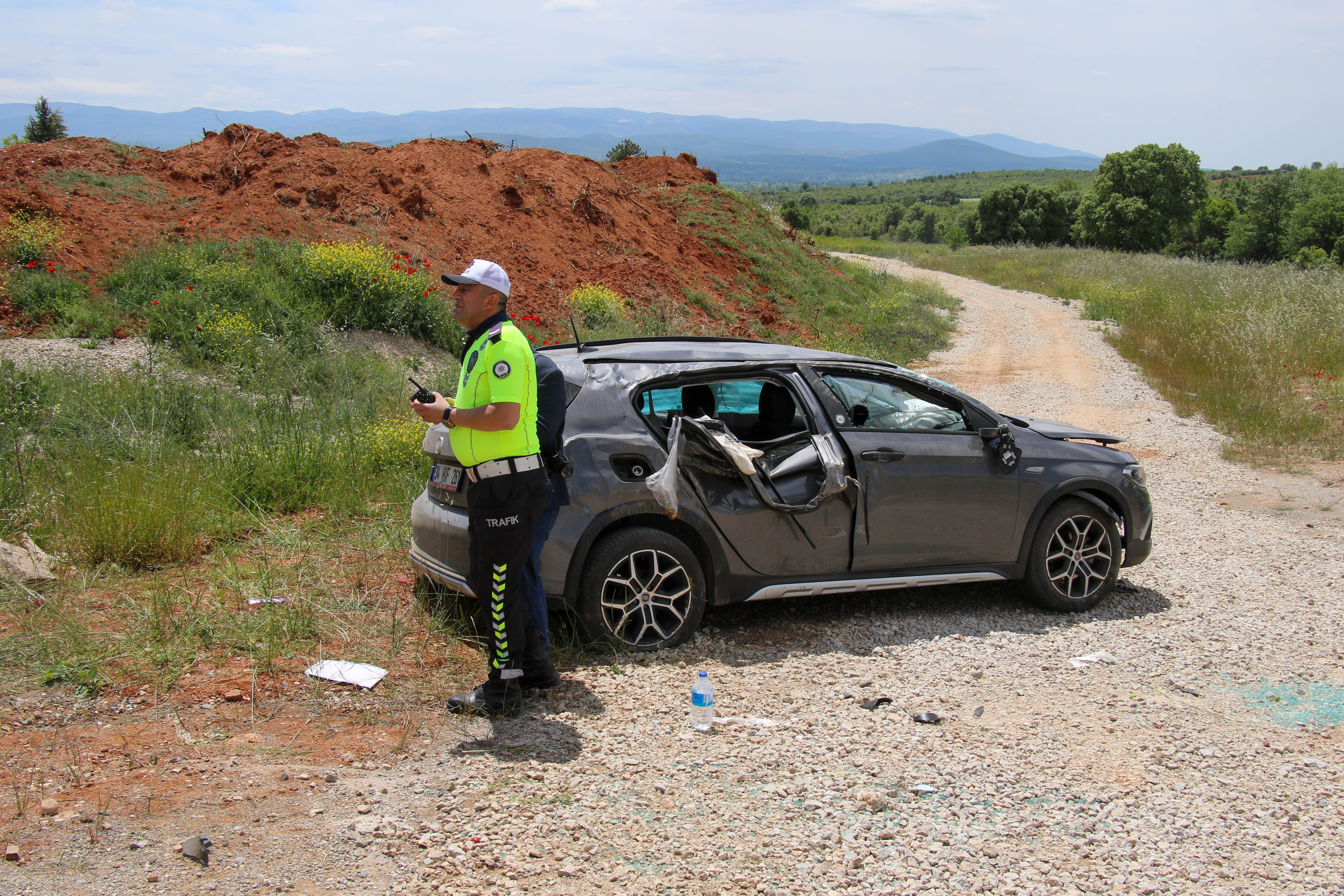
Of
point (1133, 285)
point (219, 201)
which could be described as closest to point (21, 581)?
point (219, 201)

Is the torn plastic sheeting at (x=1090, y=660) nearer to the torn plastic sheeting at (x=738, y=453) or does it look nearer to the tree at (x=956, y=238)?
the torn plastic sheeting at (x=738, y=453)

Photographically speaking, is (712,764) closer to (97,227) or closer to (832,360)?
(832,360)

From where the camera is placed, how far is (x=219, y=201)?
1644cm

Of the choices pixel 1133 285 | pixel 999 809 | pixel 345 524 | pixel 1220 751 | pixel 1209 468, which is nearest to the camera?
pixel 999 809

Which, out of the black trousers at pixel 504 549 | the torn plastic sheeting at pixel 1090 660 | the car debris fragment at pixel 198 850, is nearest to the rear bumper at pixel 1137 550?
the torn plastic sheeting at pixel 1090 660

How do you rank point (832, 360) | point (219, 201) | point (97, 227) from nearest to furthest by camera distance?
point (832, 360) → point (97, 227) → point (219, 201)

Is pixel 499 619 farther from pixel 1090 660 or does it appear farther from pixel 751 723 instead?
pixel 1090 660

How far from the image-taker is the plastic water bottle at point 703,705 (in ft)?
14.4

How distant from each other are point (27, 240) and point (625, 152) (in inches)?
963

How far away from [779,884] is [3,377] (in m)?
Result: 7.42

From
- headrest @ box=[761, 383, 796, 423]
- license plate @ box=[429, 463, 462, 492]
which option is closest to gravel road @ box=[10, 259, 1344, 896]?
license plate @ box=[429, 463, 462, 492]

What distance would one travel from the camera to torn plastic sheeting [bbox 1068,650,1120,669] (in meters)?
5.37

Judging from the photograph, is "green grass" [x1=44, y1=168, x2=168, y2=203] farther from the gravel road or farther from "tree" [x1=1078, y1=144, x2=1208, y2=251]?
"tree" [x1=1078, y1=144, x2=1208, y2=251]

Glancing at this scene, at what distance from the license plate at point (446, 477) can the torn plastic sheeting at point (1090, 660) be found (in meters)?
3.72
